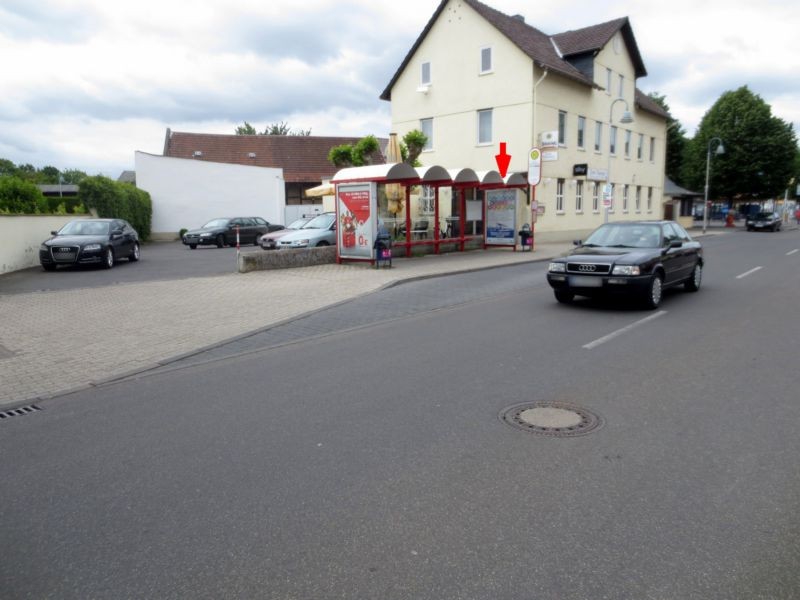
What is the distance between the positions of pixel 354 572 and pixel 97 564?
4.41 ft

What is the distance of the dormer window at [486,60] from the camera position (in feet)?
101

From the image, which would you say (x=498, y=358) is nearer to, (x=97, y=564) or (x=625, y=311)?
(x=625, y=311)

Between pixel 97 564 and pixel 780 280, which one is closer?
pixel 97 564

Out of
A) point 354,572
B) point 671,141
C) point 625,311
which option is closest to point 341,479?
point 354,572

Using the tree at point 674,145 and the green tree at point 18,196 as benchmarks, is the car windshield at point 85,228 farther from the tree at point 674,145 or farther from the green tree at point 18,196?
the tree at point 674,145

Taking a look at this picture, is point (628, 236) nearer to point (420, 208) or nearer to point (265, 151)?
point (420, 208)

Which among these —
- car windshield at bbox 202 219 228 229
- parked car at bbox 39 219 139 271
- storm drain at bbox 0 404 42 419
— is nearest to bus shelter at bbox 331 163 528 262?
parked car at bbox 39 219 139 271

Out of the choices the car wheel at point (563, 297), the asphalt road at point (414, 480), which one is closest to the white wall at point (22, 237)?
the asphalt road at point (414, 480)

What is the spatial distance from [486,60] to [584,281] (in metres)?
23.8

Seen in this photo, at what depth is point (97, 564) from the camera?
312 cm

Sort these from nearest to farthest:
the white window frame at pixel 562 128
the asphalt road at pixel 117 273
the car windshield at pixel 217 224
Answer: the asphalt road at pixel 117 273 → the car windshield at pixel 217 224 → the white window frame at pixel 562 128

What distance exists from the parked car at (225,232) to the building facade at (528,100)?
34.4 feet

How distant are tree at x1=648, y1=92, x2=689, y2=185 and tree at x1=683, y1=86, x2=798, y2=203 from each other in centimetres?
1062

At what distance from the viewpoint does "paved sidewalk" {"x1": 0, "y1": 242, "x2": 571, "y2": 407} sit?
23.8 ft
